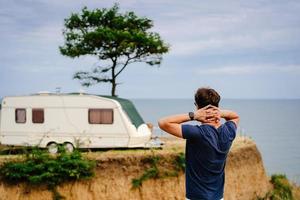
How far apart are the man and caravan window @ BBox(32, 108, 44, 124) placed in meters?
15.5

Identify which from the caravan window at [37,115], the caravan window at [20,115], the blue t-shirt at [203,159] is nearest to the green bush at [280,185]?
the caravan window at [37,115]

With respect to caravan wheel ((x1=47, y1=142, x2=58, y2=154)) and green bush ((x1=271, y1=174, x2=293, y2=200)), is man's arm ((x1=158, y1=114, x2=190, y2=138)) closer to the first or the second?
caravan wheel ((x1=47, y1=142, x2=58, y2=154))

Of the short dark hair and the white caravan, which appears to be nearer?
the short dark hair

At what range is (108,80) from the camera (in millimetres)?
24812

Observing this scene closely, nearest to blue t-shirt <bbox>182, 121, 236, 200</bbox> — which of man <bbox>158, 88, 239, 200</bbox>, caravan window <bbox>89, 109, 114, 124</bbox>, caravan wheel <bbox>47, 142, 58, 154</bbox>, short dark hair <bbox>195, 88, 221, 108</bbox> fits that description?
man <bbox>158, 88, 239, 200</bbox>

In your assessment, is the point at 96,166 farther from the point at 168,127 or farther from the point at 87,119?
the point at 168,127

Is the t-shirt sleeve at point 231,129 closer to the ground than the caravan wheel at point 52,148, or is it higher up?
higher up

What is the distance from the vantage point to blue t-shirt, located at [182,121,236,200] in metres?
4.41

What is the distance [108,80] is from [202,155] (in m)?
20.6

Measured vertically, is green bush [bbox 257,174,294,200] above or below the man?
below

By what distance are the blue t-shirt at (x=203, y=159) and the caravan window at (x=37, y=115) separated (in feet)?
51.2

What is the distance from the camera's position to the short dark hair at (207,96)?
14.4ft

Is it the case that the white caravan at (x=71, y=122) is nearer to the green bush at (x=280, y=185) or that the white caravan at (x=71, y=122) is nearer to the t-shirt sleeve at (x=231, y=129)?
the green bush at (x=280, y=185)

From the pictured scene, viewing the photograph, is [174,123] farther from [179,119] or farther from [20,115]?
[20,115]
